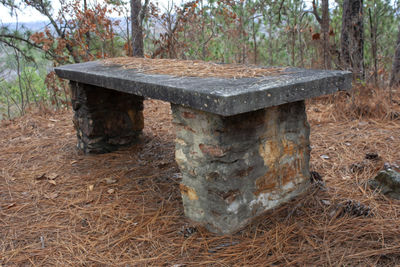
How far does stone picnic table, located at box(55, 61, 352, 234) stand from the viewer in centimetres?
195

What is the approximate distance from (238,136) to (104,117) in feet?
7.23

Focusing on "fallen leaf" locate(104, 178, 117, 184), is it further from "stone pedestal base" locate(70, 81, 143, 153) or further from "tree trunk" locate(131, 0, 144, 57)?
"tree trunk" locate(131, 0, 144, 57)

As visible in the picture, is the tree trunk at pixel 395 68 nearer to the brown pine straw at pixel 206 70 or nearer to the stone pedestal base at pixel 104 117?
the brown pine straw at pixel 206 70

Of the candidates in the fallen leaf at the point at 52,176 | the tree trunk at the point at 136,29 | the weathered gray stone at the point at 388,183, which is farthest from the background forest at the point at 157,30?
the weathered gray stone at the point at 388,183

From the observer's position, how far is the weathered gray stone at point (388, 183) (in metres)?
2.45

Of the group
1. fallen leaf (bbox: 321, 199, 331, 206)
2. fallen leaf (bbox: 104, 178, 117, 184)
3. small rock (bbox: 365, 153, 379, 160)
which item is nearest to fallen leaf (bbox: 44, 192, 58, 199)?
fallen leaf (bbox: 104, 178, 117, 184)

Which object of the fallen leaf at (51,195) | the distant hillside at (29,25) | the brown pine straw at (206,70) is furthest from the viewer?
the distant hillside at (29,25)

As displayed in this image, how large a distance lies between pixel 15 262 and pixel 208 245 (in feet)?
4.14

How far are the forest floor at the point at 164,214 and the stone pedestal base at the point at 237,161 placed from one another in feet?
0.40

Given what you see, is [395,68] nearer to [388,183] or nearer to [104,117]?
[388,183]

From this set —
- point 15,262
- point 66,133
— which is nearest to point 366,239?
point 15,262

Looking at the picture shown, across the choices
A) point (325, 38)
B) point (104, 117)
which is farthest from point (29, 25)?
point (325, 38)

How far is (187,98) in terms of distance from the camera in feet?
6.53

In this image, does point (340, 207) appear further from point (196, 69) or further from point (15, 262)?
point (15, 262)
